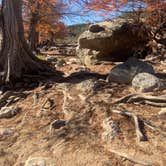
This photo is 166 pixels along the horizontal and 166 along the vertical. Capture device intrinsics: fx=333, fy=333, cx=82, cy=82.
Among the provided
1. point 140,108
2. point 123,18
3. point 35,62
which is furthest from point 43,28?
point 140,108

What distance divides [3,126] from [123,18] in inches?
286

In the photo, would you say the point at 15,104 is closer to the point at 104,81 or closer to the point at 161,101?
the point at 104,81

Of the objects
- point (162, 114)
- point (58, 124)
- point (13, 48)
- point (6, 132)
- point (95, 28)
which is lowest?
point (6, 132)

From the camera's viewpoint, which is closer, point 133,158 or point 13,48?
point 133,158

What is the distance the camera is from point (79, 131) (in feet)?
16.9

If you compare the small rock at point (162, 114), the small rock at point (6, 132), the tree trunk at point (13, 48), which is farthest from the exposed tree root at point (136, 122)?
the tree trunk at point (13, 48)

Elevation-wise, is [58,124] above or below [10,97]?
below

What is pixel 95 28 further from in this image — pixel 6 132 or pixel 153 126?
pixel 153 126

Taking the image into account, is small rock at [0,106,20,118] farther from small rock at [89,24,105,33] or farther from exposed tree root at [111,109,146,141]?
small rock at [89,24,105,33]

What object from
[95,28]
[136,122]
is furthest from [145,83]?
[95,28]

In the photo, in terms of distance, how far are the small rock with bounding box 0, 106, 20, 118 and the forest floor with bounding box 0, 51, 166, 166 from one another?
0.09m

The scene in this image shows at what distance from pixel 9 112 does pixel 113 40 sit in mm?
5748

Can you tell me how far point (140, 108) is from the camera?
18.7ft

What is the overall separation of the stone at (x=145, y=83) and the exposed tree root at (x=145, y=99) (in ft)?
1.39
